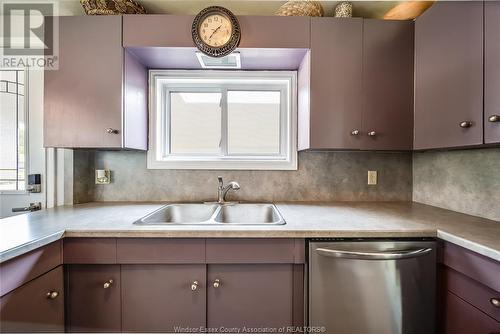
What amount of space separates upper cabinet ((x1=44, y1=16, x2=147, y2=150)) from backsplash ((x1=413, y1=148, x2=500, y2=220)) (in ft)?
7.32

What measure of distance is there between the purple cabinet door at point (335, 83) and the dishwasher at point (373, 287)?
66cm

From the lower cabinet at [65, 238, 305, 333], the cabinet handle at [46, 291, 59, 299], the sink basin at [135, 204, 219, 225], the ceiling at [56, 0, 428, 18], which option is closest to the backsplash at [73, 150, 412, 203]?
the sink basin at [135, 204, 219, 225]

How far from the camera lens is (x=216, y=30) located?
1.36 metres

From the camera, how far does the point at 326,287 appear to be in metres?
1.03

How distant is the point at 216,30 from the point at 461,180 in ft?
6.11

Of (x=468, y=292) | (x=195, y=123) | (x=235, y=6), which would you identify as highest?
(x=235, y=6)

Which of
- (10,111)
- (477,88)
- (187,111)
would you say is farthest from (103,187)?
(477,88)

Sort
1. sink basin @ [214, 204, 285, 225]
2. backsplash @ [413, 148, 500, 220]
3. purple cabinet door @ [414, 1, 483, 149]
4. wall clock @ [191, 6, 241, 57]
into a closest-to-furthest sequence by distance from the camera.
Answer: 1. purple cabinet door @ [414, 1, 483, 149]
2. backsplash @ [413, 148, 500, 220]
3. wall clock @ [191, 6, 241, 57]
4. sink basin @ [214, 204, 285, 225]

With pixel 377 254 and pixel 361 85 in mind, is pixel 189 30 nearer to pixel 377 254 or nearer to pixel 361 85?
pixel 361 85

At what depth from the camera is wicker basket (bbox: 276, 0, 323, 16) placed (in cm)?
143

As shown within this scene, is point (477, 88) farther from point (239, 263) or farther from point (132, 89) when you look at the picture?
point (132, 89)

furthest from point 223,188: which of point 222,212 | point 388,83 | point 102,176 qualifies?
point 388,83

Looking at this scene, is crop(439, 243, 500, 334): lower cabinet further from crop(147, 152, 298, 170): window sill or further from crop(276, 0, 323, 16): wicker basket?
crop(276, 0, 323, 16): wicker basket

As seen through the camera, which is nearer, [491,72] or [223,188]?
[491,72]
